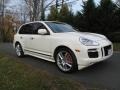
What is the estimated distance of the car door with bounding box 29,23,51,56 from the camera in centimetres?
727

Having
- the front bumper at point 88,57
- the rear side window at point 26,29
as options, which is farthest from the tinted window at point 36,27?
the front bumper at point 88,57

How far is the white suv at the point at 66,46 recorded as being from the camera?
614cm

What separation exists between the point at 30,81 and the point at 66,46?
1.53m

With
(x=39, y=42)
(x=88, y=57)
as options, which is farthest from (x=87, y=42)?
(x=39, y=42)

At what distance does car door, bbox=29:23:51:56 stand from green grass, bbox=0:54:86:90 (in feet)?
2.85

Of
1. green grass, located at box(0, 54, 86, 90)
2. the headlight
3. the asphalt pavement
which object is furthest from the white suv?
green grass, located at box(0, 54, 86, 90)

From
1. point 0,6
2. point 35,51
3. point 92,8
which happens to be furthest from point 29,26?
point 0,6

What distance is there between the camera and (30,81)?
5699 millimetres

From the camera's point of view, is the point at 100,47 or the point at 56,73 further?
the point at 56,73

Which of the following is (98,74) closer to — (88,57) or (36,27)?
(88,57)

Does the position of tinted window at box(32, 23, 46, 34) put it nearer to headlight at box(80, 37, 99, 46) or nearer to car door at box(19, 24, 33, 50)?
car door at box(19, 24, 33, 50)

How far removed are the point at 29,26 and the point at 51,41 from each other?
2.10 m

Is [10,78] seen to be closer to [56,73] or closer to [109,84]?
[56,73]

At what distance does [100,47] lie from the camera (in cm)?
626
